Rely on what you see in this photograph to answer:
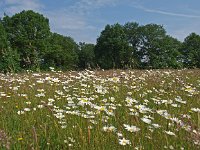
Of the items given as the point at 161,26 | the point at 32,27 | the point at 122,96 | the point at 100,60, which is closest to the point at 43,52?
the point at 32,27

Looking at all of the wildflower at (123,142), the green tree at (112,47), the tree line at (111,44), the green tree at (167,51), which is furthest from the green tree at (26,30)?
the wildflower at (123,142)

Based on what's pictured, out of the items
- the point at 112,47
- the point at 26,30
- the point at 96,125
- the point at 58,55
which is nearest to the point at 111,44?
the point at 112,47

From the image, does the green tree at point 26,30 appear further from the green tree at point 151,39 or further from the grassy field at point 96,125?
the grassy field at point 96,125

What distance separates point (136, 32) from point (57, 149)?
6847 cm

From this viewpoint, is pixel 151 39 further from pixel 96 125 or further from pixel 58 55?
pixel 96 125

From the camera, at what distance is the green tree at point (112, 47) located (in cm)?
6544

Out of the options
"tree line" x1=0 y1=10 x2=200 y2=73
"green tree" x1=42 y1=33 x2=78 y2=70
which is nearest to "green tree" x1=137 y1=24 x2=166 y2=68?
"tree line" x1=0 y1=10 x2=200 y2=73

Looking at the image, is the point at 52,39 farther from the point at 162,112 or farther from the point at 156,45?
the point at 162,112

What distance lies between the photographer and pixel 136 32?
2793 inches

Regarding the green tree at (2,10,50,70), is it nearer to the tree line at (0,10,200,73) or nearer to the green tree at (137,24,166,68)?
the tree line at (0,10,200,73)

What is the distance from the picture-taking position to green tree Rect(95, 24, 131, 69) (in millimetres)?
65438

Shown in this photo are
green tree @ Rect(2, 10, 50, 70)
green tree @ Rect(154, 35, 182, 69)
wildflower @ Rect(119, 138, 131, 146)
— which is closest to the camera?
wildflower @ Rect(119, 138, 131, 146)

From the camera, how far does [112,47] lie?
66.8 meters

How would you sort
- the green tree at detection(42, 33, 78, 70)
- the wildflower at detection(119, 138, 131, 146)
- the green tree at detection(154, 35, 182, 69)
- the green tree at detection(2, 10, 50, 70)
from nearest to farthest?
the wildflower at detection(119, 138, 131, 146) < the green tree at detection(2, 10, 50, 70) < the green tree at detection(42, 33, 78, 70) < the green tree at detection(154, 35, 182, 69)
